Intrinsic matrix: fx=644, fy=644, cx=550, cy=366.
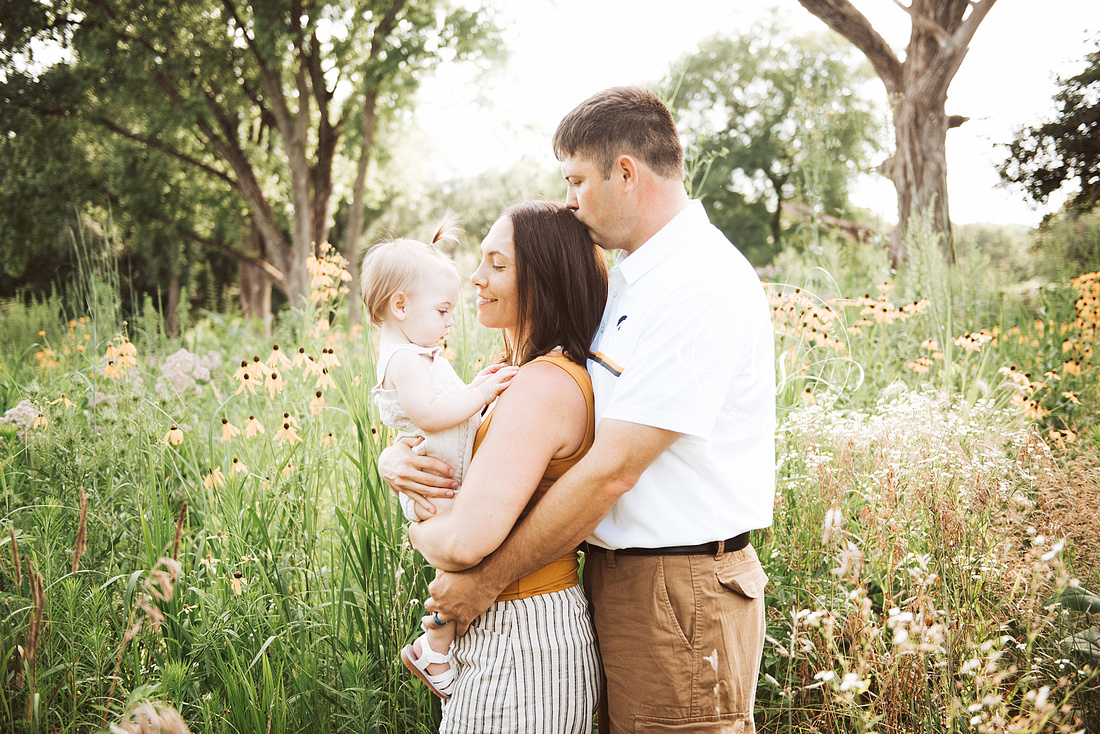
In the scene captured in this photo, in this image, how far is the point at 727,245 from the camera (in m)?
1.65

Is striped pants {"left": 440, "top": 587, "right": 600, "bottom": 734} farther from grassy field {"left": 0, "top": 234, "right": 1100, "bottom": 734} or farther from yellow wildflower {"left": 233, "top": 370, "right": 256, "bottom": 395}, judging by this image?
yellow wildflower {"left": 233, "top": 370, "right": 256, "bottom": 395}

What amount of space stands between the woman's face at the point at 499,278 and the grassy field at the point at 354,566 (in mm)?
825

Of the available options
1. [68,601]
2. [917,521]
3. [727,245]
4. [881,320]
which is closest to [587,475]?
[727,245]

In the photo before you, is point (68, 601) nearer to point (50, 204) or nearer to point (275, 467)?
point (275, 467)

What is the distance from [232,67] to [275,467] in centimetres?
1377

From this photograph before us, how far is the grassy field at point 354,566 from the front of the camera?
1.83 meters

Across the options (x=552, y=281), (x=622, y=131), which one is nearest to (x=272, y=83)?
(x=622, y=131)

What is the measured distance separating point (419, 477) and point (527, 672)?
531 millimetres

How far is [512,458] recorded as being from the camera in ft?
4.59

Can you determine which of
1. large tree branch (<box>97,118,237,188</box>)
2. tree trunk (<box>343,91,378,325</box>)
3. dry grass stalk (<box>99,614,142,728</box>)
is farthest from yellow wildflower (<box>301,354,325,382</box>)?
large tree branch (<box>97,118,237,188</box>)

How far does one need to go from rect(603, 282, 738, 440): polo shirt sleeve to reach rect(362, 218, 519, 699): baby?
396 millimetres

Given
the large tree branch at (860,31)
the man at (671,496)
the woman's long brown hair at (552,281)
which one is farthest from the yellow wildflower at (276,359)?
the large tree branch at (860,31)

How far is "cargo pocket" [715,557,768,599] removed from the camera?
1.47 metres

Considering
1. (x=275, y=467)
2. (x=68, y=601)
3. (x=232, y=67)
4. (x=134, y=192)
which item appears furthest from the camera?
(x=134, y=192)
